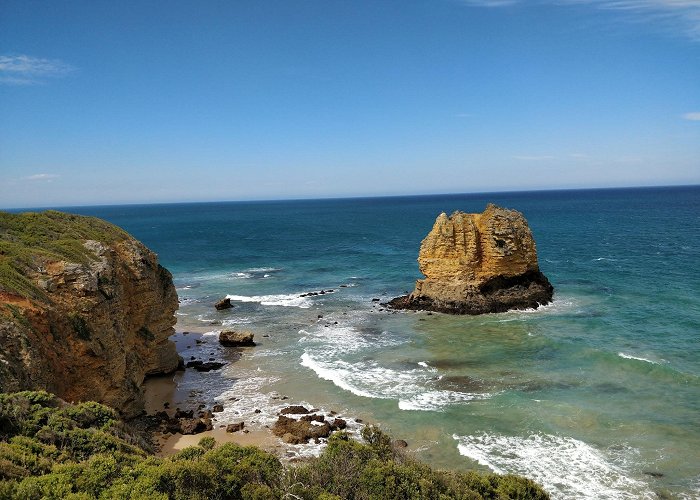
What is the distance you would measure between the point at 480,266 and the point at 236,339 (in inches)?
888

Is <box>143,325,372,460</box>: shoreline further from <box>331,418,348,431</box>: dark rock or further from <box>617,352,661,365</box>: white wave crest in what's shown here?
<box>617,352,661,365</box>: white wave crest

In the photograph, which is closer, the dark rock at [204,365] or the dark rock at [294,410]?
the dark rock at [294,410]

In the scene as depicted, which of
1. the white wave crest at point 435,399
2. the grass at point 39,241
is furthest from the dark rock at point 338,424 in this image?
the grass at point 39,241

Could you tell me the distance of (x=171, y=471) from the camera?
12273 mm

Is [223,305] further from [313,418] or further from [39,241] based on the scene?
[313,418]

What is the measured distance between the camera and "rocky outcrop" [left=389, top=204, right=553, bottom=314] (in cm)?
4412

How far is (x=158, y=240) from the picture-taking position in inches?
4363

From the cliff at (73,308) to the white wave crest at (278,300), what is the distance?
795 inches

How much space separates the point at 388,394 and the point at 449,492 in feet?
44.1

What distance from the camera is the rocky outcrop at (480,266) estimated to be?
44125 mm

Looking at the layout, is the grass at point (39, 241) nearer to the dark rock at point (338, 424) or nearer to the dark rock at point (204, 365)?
the dark rock at point (204, 365)

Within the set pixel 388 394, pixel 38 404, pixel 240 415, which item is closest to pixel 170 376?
pixel 240 415

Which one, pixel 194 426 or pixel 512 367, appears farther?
pixel 512 367

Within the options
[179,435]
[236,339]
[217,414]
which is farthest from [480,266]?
[179,435]
